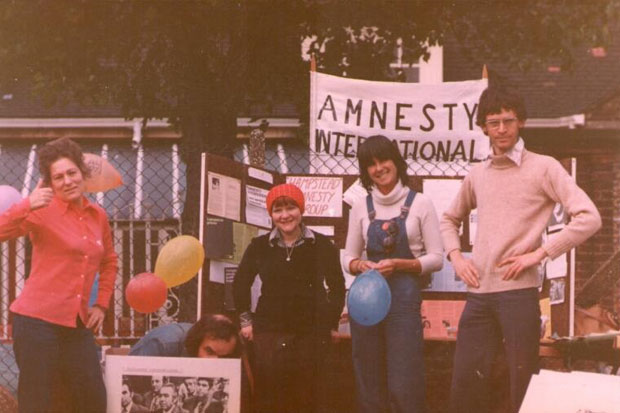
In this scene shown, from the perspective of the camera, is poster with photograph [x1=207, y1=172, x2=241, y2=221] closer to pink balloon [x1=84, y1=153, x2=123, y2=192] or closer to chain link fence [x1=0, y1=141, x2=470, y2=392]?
pink balloon [x1=84, y1=153, x2=123, y2=192]

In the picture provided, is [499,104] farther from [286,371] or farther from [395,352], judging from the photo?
[286,371]

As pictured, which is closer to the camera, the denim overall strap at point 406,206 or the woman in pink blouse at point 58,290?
the woman in pink blouse at point 58,290

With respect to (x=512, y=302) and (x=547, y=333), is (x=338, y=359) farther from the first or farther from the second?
(x=512, y=302)

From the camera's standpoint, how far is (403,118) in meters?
5.92

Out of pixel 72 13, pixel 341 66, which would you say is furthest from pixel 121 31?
pixel 341 66

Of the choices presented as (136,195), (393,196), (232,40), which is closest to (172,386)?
(393,196)

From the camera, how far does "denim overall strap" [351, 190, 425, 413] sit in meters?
4.55

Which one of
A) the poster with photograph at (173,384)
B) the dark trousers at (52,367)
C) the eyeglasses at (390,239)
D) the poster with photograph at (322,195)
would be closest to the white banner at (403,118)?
the poster with photograph at (322,195)

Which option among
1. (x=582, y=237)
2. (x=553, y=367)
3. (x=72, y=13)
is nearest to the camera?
(x=582, y=237)

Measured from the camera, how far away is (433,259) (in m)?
4.64

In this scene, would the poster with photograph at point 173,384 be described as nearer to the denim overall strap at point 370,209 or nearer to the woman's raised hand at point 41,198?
the woman's raised hand at point 41,198

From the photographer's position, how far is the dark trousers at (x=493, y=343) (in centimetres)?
416

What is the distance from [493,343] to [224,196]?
71.8 inches

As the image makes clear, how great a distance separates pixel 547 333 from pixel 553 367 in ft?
1.62
